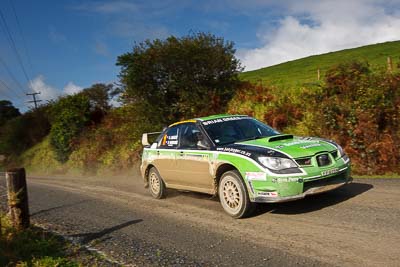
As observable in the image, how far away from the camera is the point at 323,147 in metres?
7.09

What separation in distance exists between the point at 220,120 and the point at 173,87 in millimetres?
10227

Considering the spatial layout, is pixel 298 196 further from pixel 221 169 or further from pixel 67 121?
pixel 67 121

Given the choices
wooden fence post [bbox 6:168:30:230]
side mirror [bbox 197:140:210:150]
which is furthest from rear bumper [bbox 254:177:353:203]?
wooden fence post [bbox 6:168:30:230]

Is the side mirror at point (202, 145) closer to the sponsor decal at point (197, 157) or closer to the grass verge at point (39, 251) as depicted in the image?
the sponsor decal at point (197, 157)

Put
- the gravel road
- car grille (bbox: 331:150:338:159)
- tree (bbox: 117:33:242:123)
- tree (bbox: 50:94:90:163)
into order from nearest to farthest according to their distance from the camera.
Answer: the gravel road → car grille (bbox: 331:150:338:159) → tree (bbox: 117:33:242:123) → tree (bbox: 50:94:90:163)

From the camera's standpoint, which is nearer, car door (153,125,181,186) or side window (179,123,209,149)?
side window (179,123,209,149)

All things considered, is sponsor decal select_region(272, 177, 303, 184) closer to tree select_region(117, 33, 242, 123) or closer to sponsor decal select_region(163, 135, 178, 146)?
sponsor decal select_region(163, 135, 178, 146)

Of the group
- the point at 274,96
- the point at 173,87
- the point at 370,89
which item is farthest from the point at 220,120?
the point at 173,87

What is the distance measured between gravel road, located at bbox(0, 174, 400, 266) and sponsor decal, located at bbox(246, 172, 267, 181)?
0.69 meters

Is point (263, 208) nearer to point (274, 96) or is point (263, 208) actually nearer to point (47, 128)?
point (274, 96)

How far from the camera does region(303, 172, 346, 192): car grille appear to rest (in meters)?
6.57

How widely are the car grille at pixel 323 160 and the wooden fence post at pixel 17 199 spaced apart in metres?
5.13

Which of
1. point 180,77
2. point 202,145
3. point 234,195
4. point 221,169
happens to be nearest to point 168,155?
point 202,145

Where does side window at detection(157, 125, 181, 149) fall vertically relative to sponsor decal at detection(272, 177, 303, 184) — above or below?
above
